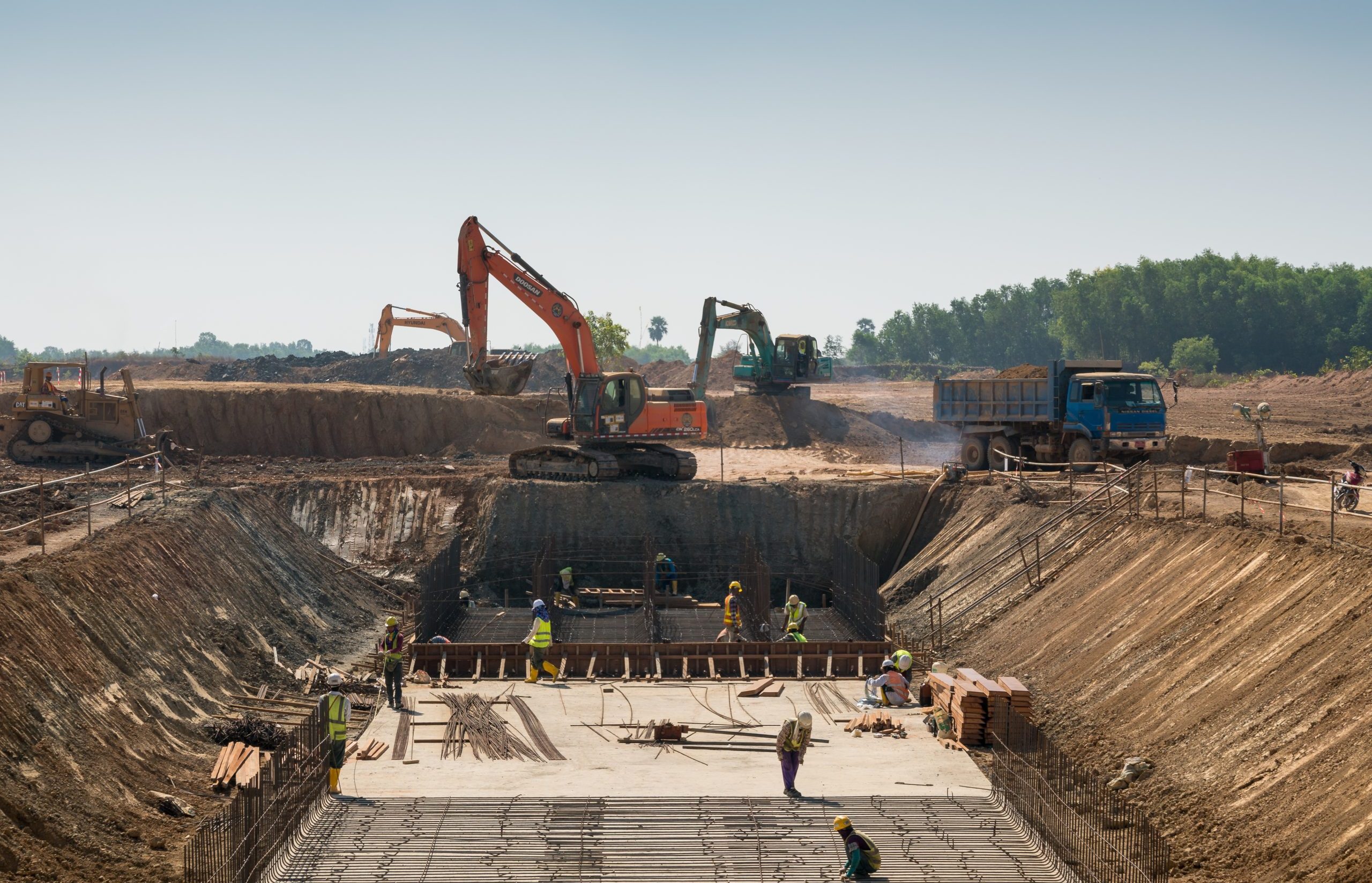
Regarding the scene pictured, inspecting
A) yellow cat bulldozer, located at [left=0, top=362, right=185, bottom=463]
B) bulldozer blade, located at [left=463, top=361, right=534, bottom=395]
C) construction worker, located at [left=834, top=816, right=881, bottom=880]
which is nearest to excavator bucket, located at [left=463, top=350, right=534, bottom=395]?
bulldozer blade, located at [left=463, top=361, right=534, bottom=395]

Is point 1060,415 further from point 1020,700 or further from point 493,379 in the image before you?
point 1020,700

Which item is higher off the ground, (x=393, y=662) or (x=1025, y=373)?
(x=1025, y=373)

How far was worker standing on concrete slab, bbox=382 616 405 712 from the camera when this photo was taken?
2009cm

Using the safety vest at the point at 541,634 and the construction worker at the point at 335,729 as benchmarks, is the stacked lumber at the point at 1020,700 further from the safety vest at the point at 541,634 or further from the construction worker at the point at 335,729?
the construction worker at the point at 335,729

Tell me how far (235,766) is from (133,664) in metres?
2.65

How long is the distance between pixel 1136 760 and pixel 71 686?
43.4ft

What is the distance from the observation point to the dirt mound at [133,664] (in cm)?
1357

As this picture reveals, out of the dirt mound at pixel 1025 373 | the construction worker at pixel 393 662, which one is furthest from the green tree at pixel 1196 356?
the construction worker at pixel 393 662

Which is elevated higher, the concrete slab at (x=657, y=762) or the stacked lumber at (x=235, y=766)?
the stacked lumber at (x=235, y=766)

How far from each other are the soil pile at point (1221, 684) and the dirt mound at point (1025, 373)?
1091 cm

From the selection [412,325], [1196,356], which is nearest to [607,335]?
[412,325]

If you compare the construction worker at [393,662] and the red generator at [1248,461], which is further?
the red generator at [1248,461]

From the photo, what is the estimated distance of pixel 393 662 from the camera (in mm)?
20078

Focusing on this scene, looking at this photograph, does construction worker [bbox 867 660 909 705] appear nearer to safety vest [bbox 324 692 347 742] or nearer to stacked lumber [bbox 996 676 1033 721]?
stacked lumber [bbox 996 676 1033 721]
